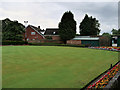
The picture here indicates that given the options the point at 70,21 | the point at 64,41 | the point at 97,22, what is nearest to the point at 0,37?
the point at 64,41

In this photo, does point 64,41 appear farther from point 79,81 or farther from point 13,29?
point 79,81

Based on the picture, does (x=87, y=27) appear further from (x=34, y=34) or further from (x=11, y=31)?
(x=11, y=31)

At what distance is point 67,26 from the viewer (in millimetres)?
33312

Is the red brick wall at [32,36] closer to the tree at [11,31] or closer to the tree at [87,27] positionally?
the tree at [11,31]

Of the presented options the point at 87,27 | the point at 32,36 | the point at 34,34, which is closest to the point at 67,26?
the point at 34,34

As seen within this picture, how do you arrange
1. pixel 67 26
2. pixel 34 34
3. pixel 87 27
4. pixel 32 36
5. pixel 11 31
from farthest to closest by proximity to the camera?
pixel 87 27 → pixel 32 36 → pixel 34 34 → pixel 11 31 → pixel 67 26

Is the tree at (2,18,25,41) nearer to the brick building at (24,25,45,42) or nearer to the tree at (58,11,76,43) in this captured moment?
the brick building at (24,25,45,42)

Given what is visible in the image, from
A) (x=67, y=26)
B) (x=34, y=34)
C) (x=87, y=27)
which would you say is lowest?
(x=34, y=34)

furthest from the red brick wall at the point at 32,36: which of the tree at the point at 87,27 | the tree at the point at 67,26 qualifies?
the tree at the point at 87,27

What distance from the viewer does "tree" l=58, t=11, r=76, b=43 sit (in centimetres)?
3325

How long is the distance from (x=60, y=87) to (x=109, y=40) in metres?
25.3

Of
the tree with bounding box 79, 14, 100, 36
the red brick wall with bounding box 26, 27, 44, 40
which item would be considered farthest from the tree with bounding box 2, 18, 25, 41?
the tree with bounding box 79, 14, 100, 36

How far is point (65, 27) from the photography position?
1312 inches

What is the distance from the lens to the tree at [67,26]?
33250 millimetres
